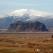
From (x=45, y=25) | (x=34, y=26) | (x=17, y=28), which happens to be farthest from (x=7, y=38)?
(x=45, y=25)

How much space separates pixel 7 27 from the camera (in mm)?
28047

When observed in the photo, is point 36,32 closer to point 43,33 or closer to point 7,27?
point 43,33

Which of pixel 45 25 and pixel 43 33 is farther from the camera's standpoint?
pixel 43 33

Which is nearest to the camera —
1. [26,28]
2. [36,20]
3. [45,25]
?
[45,25]

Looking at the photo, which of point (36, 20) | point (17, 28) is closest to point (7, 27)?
point (17, 28)

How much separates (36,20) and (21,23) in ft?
14.7

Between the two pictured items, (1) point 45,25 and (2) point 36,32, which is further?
(2) point 36,32

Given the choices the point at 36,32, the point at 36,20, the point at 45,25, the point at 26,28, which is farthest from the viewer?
the point at 36,32

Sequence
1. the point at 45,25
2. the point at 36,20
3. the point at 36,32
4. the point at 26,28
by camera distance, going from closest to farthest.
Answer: the point at 45,25 → the point at 36,20 → the point at 26,28 → the point at 36,32

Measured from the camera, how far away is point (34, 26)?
31.4 metres

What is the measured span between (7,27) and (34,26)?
5378mm

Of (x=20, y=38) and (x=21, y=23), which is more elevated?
(x=21, y=23)

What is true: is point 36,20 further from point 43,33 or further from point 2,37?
point 2,37

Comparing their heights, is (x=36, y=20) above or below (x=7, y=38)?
above
